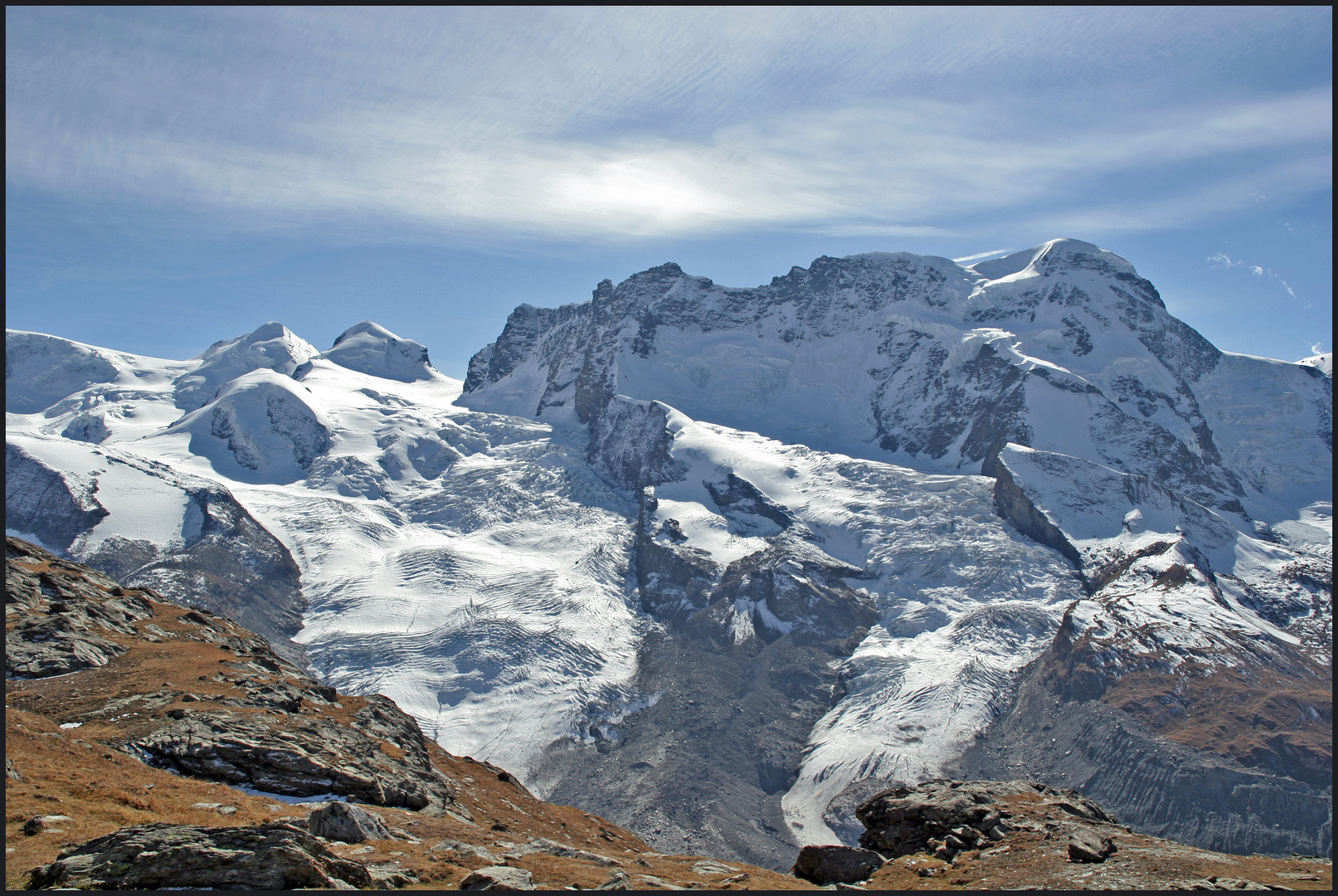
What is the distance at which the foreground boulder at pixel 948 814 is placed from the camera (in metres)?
33.5

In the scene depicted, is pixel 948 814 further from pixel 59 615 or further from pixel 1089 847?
pixel 59 615

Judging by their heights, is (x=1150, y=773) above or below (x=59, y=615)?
below

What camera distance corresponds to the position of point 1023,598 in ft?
643

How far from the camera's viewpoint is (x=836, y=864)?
32062 mm

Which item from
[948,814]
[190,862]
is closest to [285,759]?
[190,862]

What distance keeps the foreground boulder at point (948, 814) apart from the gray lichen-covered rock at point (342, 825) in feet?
65.3

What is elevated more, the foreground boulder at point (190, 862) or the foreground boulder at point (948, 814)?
the foreground boulder at point (190, 862)

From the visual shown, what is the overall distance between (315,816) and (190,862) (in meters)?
8.01

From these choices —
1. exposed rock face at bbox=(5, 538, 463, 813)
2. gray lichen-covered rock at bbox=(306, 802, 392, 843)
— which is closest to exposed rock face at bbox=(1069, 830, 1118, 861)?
gray lichen-covered rock at bbox=(306, 802, 392, 843)

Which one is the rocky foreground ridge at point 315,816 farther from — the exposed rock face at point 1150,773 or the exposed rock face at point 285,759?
the exposed rock face at point 1150,773

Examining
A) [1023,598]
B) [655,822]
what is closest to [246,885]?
[655,822]

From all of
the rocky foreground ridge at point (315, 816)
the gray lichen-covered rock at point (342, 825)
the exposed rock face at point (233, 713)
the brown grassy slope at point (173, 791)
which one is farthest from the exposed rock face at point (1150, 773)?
the gray lichen-covered rock at point (342, 825)

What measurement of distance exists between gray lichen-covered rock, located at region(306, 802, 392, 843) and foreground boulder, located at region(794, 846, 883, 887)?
15678 millimetres

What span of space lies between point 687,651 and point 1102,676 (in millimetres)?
88354
